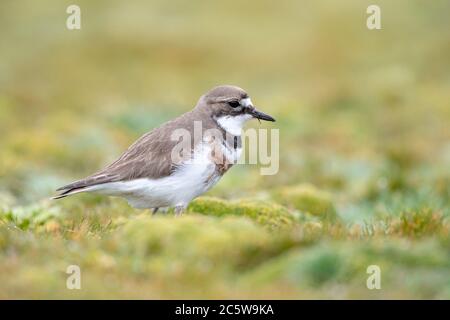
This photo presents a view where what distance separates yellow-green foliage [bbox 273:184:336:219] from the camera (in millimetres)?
11594

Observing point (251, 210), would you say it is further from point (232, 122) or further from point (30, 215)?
point (30, 215)

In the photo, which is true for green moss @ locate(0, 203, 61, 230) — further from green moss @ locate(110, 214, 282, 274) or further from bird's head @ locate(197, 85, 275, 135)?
bird's head @ locate(197, 85, 275, 135)

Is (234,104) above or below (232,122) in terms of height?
above

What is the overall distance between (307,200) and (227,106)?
2.10 metres

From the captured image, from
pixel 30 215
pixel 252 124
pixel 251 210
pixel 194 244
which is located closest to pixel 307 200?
pixel 251 210

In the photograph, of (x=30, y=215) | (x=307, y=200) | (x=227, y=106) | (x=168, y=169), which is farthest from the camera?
(x=307, y=200)

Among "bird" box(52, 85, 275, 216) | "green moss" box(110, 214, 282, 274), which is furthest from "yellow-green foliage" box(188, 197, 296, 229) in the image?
"green moss" box(110, 214, 282, 274)

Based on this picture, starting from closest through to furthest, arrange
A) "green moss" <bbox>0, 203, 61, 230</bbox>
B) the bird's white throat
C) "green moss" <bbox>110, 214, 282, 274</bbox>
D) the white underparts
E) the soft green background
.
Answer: the soft green background < "green moss" <bbox>110, 214, 282, 274</bbox> < the white underparts < "green moss" <bbox>0, 203, 61, 230</bbox> < the bird's white throat

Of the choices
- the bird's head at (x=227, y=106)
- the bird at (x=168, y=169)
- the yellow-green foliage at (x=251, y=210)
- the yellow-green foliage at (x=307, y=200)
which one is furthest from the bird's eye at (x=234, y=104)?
the yellow-green foliage at (x=307, y=200)

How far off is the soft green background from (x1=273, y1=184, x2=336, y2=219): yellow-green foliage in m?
0.03

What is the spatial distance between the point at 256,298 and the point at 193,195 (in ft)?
9.69

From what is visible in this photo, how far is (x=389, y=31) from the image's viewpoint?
3247 cm

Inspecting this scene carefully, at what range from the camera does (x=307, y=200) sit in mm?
11914

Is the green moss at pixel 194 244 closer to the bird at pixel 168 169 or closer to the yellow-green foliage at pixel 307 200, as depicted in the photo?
the bird at pixel 168 169
